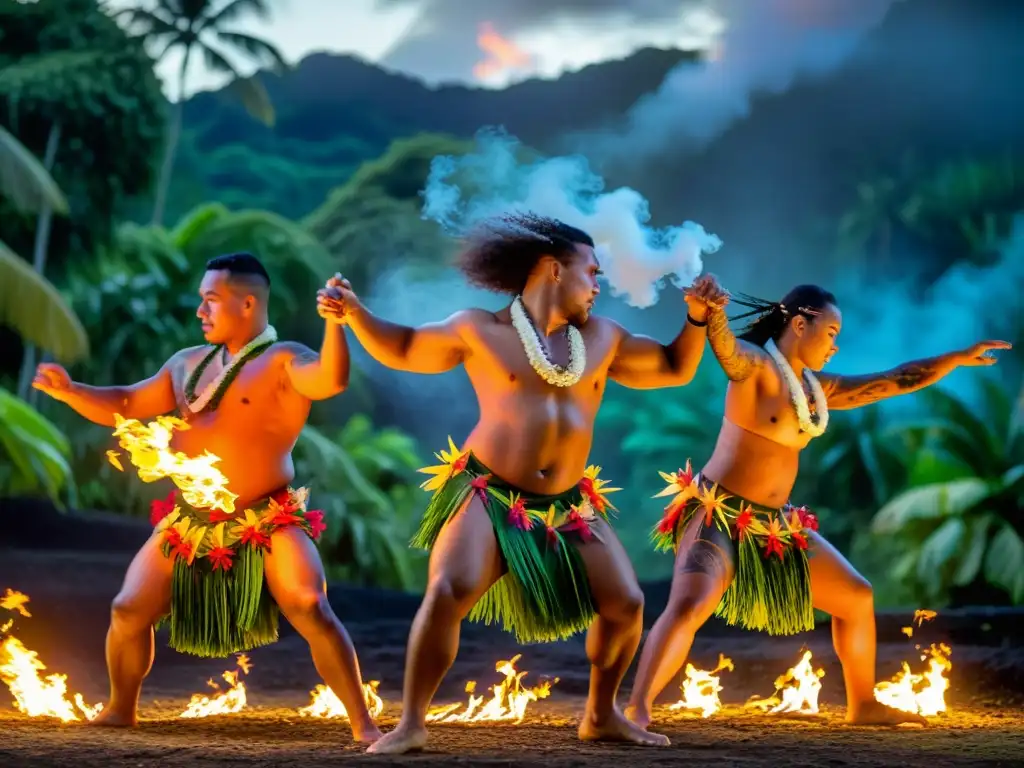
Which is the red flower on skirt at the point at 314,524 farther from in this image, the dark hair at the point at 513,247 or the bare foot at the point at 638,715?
the bare foot at the point at 638,715

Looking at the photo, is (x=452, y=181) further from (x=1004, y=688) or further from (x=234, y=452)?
(x=1004, y=688)

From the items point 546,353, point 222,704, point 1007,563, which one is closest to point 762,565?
point 546,353

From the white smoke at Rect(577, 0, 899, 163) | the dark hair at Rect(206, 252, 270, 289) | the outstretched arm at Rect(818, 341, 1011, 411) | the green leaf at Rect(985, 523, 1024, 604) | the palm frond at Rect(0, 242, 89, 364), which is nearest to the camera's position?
the dark hair at Rect(206, 252, 270, 289)

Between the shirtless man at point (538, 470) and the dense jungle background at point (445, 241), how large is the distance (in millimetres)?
8639

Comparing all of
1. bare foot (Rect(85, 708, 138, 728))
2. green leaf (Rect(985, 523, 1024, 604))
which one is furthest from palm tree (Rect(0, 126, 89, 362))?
green leaf (Rect(985, 523, 1024, 604))

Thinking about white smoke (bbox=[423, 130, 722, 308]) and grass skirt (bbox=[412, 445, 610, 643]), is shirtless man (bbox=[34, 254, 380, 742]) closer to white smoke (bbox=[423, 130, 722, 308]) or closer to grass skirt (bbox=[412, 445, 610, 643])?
grass skirt (bbox=[412, 445, 610, 643])

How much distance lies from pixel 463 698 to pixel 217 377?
3039 millimetres

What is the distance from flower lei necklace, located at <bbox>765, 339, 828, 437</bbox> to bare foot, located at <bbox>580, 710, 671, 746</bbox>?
119cm

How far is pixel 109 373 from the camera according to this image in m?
13.6

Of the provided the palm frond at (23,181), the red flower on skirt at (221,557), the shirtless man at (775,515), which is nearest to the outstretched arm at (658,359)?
the shirtless man at (775,515)

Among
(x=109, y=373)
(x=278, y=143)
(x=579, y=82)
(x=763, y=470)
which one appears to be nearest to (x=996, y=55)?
(x=579, y=82)

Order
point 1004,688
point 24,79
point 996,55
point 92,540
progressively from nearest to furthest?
1. point 1004,688
2. point 92,540
3. point 24,79
4. point 996,55

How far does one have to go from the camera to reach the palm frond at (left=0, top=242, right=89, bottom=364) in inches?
406

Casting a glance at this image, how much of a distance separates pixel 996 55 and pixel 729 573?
13398 millimetres
